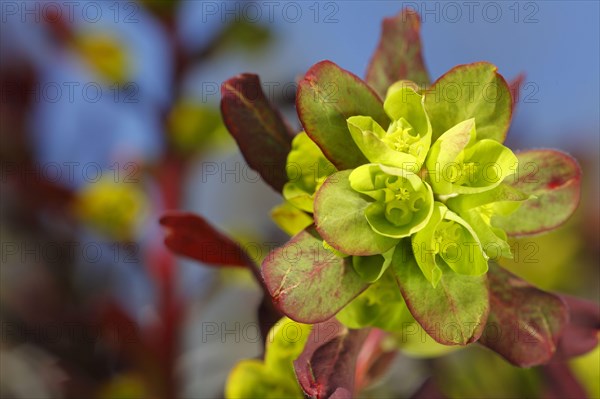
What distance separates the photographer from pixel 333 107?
0.40 metres

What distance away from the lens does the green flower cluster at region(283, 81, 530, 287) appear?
0.37 metres

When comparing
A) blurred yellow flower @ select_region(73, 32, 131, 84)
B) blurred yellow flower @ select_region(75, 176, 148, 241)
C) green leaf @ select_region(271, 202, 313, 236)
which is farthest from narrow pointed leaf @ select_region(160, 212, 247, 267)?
blurred yellow flower @ select_region(73, 32, 131, 84)

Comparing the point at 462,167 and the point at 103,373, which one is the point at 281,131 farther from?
the point at 103,373

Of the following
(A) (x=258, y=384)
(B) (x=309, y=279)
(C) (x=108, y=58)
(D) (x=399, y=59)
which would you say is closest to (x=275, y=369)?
(A) (x=258, y=384)

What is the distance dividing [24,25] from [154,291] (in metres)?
0.58

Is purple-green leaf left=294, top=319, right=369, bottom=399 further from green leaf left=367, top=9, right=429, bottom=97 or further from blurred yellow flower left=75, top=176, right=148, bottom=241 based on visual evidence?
blurred yellow flower left=75, top=176, right=148, bottom=241

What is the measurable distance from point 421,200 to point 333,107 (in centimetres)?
7

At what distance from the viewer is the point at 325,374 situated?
39cm

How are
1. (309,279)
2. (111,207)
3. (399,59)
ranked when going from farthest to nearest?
(111,207)
(399,59)
(309,279)

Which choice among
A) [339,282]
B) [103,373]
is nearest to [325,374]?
[339,282]

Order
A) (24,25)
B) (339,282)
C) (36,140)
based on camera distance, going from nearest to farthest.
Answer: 1. (339,282)
2. (36,140)
3. (24,25)

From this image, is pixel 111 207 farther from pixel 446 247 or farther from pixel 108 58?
pixel 446 247

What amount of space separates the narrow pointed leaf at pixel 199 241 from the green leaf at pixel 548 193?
7.0 inches

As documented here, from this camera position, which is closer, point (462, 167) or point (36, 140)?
point (462, 167)
